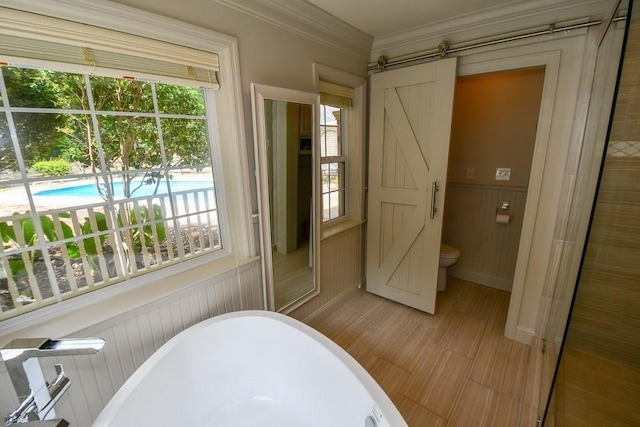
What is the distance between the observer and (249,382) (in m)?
1.47

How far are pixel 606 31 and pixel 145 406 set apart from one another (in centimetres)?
288

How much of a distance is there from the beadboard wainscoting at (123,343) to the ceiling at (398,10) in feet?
6.14

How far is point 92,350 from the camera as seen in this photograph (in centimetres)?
83

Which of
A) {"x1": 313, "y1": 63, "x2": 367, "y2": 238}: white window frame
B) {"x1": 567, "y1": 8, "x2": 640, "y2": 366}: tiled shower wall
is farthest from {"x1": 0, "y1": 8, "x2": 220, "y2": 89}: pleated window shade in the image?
{"x1": 567, "y1": 8, "x2": 640, "y2": 366}: tiled shower wall

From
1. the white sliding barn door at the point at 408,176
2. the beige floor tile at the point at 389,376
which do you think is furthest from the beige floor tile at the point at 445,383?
the white sliding barn door at the point at 408,176

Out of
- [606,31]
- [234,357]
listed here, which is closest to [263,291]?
[234,357]

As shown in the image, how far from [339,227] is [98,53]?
1.94 meters

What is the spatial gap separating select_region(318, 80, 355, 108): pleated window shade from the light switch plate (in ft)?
5.35

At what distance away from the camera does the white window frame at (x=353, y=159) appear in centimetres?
234

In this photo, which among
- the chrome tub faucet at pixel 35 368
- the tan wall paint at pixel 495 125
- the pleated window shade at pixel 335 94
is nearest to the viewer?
the chrome tub faucet at pixel 35 368

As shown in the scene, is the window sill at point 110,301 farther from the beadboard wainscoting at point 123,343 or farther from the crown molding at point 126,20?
the crown molding at point 126,20

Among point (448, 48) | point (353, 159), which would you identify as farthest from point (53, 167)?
point (448, 48)

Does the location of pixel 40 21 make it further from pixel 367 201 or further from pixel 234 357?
pixel 367 201

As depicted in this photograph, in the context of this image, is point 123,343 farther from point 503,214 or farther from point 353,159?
point 503,214
